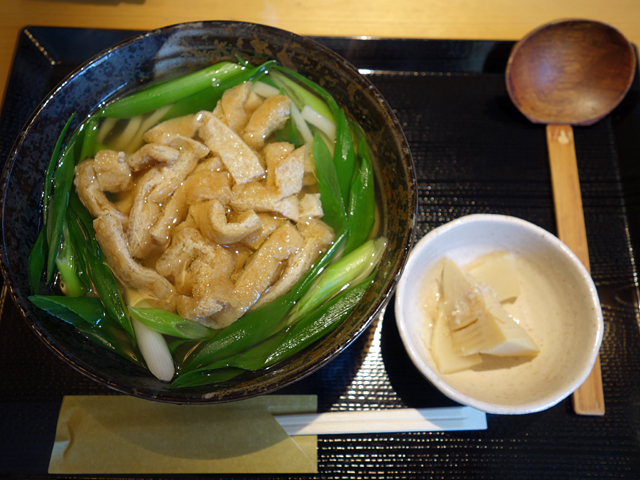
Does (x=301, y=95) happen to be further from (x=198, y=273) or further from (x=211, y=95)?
(x=198, y=273)

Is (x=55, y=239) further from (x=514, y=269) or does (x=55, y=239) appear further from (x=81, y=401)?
(x=514, y=269)

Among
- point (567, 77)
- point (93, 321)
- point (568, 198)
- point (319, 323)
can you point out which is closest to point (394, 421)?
point (319, 323)

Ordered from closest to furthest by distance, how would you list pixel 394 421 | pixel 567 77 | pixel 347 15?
pixel 394 421 < pixel 567 77 < pixel 347 15

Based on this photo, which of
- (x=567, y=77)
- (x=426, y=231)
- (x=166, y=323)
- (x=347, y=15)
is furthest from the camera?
(x=347, y=15)

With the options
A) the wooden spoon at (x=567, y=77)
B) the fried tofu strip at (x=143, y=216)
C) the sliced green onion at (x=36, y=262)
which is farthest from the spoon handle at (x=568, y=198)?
the sliced green onion at (x=36, y=262)

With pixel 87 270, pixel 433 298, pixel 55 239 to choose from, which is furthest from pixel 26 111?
pixel 433 298

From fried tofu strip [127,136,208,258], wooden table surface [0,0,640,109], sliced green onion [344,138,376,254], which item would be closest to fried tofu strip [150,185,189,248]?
fried tofu strip [127,136,208,258]

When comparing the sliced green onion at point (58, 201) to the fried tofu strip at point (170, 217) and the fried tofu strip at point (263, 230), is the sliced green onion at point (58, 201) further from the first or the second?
the fried tofu strip at point (263, 230)

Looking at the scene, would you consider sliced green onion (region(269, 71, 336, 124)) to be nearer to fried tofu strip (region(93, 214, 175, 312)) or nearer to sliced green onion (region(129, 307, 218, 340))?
fried tofu strip (region(93, 214, 175, 312))
